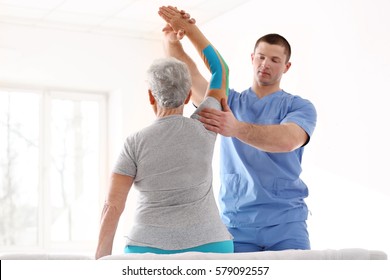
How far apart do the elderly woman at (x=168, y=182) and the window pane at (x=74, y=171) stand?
4.78 m

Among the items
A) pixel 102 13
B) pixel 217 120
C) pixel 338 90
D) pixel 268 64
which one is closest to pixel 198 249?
pixel 217 120

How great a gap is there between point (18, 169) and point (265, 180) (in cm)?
441

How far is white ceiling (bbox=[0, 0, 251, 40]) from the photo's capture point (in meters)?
5.74

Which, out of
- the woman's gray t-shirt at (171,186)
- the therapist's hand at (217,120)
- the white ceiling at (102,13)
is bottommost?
the woman's gray t-shirt at (171,186)

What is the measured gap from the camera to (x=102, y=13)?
19.8 ft

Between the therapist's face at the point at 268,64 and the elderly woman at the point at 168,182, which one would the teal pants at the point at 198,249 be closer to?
the elderly woman at the point at 168,182

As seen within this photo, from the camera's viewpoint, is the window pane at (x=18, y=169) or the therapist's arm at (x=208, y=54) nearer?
the therapist's arm at (x=208, y=54)

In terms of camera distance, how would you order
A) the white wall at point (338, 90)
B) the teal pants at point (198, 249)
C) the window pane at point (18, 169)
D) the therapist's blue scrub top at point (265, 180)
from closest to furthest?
the teal pants at point (198, 249), the therapist's blue scrub top at point (265, 180), the white wall at point (338, 90), the window pane at point (18, 169)

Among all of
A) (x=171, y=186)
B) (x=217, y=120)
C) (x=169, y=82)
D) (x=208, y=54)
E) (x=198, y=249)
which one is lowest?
(x=198, y=249)

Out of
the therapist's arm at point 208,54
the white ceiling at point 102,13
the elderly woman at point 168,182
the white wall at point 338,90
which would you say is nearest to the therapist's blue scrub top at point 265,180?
the therapist's arm at point 208,54

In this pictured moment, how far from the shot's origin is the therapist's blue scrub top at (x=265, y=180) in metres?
2.51

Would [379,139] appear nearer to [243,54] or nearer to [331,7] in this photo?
[331,7]

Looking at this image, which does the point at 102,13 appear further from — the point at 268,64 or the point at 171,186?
the point at 171,186
